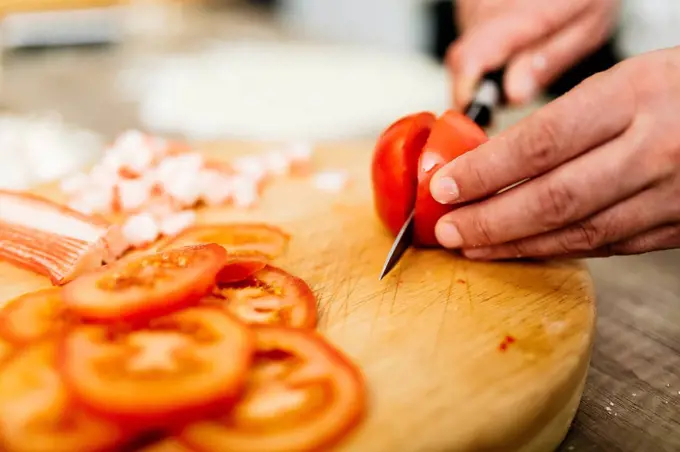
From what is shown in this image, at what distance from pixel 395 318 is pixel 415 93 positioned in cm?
141

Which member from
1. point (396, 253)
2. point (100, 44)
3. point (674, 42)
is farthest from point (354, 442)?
point (100, 44)

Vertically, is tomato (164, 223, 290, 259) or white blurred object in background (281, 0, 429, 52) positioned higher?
white blurred object in background (281, 0, 429, 52)

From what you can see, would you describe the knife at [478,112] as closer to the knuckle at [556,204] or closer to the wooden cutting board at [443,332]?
the wooden cutting board at [443,332]

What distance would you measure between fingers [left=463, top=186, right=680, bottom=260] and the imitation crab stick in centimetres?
63

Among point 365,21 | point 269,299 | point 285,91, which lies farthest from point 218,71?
point 269,299

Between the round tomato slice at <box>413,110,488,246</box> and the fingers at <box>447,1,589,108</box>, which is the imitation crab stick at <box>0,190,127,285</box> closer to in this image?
the round tomato slice at <box>413,110,488,246</box>

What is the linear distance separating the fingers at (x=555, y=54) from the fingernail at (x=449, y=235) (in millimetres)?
577

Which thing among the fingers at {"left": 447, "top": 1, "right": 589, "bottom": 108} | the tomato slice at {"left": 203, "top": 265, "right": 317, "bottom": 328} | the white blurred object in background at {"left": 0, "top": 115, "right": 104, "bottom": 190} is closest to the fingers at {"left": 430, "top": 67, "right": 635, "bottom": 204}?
the tomato slice at {"left": 203, "top": 265, "right": 317, "bottom": 328}

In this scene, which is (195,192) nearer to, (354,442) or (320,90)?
(354,442)

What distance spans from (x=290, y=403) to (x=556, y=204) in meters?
0.52

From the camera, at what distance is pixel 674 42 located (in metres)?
1.87

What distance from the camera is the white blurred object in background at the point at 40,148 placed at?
1.85m

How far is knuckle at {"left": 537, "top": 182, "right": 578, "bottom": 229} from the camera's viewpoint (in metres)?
1.04

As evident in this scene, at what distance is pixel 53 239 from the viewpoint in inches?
47.2
